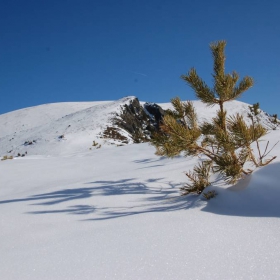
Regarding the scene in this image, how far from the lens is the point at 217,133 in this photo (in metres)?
2.60

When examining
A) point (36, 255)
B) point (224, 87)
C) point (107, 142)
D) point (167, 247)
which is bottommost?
point (167, 247)

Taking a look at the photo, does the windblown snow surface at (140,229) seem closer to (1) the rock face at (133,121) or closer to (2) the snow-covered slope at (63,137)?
(2) the snow-covered slope at (63,137)

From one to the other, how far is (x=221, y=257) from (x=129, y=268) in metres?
0.47

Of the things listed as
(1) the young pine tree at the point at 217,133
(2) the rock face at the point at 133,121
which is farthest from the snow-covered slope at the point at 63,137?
(1) the young pine tree at the point at 217,133

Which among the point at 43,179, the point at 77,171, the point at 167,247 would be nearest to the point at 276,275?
the point at 167,247

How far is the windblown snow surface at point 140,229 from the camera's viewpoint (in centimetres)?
130

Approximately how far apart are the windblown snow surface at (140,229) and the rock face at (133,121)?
13361 mm

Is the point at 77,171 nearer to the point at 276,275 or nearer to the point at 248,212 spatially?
the point at 248,212

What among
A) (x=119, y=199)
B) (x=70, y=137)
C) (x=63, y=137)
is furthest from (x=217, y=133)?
(x=63, y=137)

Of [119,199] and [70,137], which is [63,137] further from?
[119,199]

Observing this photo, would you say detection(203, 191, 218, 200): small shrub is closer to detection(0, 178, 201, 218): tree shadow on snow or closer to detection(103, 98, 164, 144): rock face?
detection(0, 178, 201, 218): tree shadow on snow

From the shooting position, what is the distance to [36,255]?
1.52 m

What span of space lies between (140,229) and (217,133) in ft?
4.15

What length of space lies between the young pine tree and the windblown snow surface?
0.22 metres
